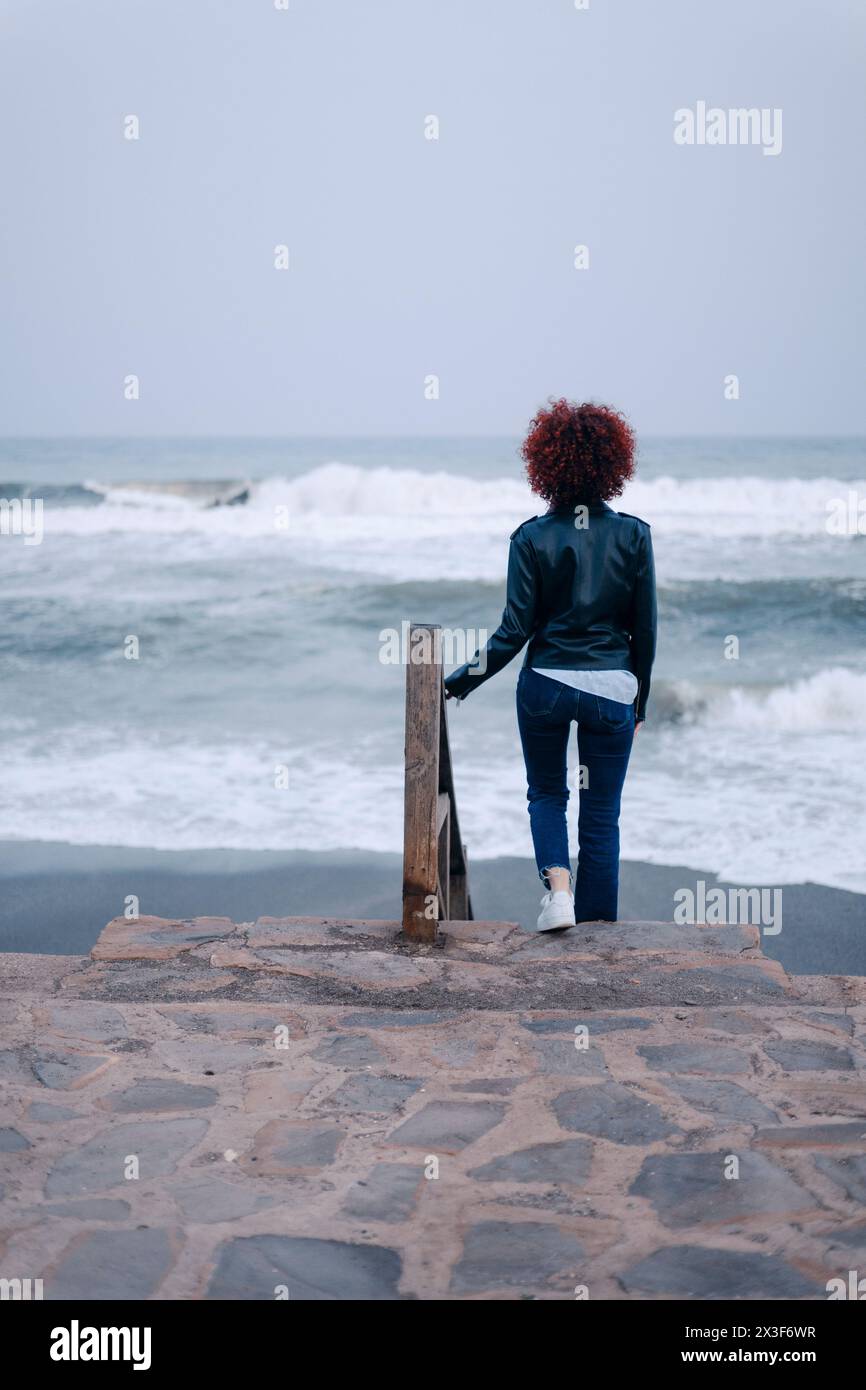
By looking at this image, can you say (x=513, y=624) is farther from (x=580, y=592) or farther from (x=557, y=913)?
(x=557, y=913)

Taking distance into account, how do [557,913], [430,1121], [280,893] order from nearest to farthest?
[430,1121], [557,913], [280,893]

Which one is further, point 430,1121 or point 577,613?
point 577,613

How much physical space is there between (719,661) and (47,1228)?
41.9 feet

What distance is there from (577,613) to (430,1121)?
2026 mm

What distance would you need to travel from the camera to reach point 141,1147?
2.94 m

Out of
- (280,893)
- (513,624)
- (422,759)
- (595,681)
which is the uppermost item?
(513,624)

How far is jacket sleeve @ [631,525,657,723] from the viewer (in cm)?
441

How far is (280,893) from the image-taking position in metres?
6.88

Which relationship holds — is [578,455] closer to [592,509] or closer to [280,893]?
[592,509]

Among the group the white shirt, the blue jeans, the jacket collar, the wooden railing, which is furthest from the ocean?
the jacket collar

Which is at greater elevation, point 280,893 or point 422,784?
point 422,784

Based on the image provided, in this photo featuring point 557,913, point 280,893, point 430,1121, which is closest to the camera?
point 430,1121

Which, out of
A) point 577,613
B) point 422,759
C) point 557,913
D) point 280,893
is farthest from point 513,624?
point 280,893

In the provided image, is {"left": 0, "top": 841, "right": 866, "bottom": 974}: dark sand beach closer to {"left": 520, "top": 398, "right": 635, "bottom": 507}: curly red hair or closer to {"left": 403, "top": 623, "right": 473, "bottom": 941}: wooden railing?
{"left": 403, "top": 623, "right": 473, "bottom": 941}: wooden railing
